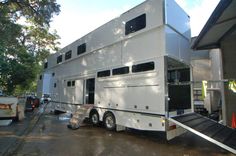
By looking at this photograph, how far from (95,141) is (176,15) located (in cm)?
523

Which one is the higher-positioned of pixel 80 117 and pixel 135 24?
pixel 135 24

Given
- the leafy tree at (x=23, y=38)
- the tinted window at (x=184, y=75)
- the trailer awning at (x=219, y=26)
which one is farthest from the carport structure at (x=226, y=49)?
the leafy tree at (x=23, y=38)

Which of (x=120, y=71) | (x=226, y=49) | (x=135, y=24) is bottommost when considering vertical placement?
(x=120, y=71)

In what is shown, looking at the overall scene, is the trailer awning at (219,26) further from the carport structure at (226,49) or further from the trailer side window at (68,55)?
the trailer side window at (68,55)

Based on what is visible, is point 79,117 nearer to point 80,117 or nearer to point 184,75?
point 80,117

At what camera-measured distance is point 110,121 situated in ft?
25.2

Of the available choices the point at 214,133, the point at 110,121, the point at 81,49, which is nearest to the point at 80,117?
the point at 110,121

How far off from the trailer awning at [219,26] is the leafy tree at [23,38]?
9148mm

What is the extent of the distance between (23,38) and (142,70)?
2185cm

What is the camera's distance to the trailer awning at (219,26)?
5188mm

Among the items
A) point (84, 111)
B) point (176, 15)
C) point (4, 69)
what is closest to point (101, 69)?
point (84, 111)

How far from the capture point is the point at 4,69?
13273mm

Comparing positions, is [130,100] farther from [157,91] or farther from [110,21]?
[110,21]

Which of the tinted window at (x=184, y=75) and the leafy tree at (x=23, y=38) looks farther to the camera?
the leafy tree at (x=23, y=38)
